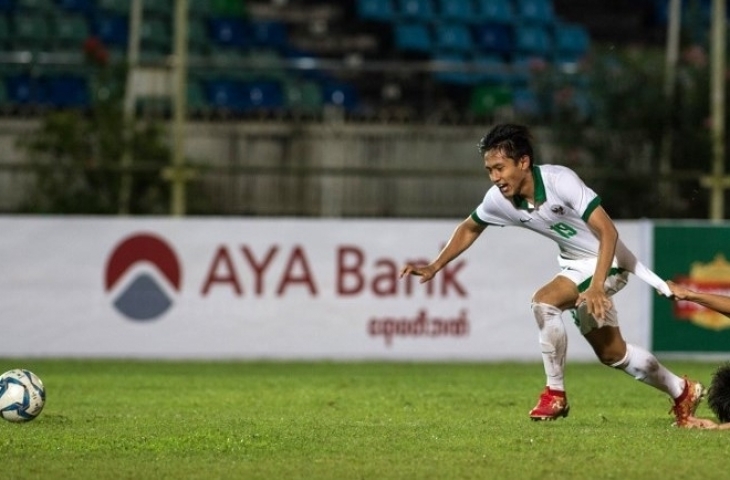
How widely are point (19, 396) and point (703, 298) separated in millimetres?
4087

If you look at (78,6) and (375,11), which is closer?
(78,6)

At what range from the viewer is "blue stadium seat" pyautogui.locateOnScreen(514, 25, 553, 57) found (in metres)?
24.1

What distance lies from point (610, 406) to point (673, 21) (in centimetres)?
1169

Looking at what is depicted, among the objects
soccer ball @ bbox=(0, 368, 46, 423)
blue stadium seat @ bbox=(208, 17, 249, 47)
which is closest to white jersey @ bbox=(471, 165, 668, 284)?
soccer ball @ bbox=(0, 368, 46, 423)

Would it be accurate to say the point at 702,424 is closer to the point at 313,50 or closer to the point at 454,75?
the point at 454,75

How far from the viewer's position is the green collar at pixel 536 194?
920cm

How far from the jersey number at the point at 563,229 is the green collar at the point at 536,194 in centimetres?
21

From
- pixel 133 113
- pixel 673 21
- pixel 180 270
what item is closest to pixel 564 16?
pixel 673 21

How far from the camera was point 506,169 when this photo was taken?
357 inches

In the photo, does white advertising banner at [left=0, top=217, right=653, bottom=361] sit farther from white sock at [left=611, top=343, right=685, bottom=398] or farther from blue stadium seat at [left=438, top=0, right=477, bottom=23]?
blue stadium seat at [left=438, top=0, right=477, bottom=23]

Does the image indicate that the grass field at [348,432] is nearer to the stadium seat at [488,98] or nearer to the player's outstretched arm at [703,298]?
the player's outstretched arm at [703,298]

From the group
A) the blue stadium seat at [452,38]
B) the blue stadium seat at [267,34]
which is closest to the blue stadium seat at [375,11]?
the blue stadium seat at [452,38]

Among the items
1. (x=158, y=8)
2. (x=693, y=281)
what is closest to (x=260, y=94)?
(x=158, y=8)

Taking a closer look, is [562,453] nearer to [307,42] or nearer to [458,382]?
[458,382]
